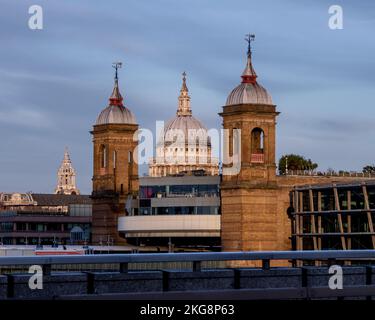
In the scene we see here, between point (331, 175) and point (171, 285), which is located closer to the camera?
point (171, 285)

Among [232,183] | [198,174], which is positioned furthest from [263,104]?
[198,174]

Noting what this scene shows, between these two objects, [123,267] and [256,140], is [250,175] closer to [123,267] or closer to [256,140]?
[256,140]

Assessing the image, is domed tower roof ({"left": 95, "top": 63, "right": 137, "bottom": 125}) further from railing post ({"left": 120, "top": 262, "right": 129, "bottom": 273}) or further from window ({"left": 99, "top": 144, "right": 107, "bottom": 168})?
railing post ({"left": 120, "top": 262, "right": 129, "bottom": 273})

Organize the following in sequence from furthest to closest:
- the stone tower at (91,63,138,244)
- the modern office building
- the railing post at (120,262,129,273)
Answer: the stone tower at (91,63,138,244), the modern office building, the railing post at (120,262,129,273)

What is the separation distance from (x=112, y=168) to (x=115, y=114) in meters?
7.66

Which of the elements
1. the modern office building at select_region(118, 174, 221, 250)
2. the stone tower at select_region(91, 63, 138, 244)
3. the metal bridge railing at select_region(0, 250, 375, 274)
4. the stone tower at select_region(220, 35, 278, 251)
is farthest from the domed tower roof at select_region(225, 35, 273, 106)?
the metal bridge railing at select_region(0, 250, 375, 274)

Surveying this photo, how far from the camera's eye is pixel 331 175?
161 metres

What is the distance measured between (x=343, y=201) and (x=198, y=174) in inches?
1565

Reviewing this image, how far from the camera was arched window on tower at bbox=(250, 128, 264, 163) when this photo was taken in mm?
154087

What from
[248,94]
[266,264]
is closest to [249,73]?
[248,94]

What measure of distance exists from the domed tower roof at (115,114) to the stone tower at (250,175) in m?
29.3

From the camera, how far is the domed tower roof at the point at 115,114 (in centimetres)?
18162

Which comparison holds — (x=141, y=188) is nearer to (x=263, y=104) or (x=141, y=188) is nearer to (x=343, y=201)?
(x=263, y=104)

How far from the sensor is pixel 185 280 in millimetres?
29203
